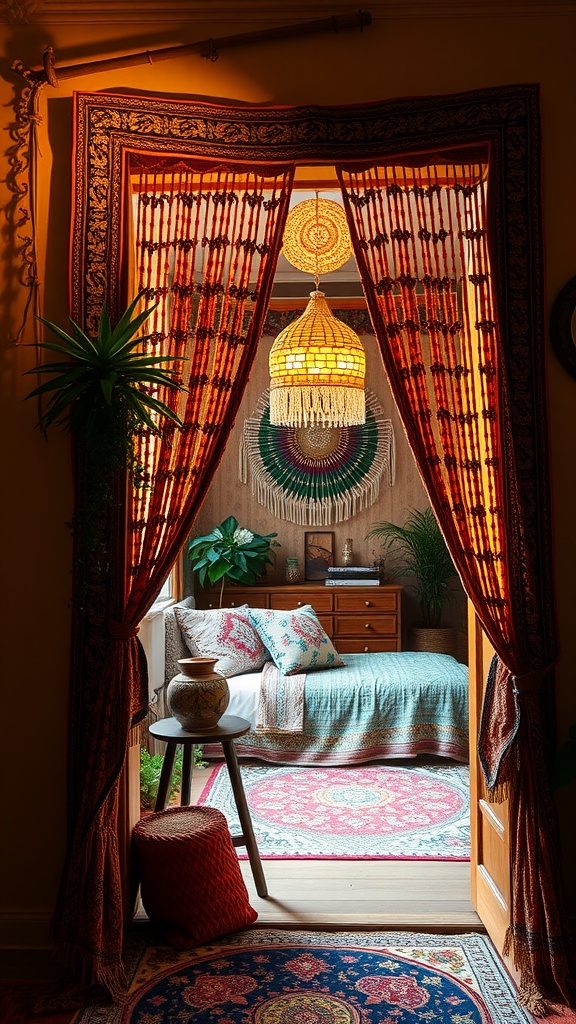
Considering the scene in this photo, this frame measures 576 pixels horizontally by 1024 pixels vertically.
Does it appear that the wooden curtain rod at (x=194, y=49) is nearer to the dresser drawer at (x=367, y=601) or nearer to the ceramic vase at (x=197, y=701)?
the ceramic vase at (x=197, y=701)

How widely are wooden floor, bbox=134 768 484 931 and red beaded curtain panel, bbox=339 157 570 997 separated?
534 mm

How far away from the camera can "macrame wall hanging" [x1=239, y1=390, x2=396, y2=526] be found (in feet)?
23.1

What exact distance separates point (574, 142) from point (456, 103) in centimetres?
43

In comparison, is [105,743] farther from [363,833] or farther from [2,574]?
[363,833]

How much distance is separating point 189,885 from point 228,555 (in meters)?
3.60

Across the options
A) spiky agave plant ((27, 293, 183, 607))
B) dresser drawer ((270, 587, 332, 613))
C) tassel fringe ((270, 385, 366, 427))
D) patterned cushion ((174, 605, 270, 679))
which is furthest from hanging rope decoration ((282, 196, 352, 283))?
dresser drawer ((270, 587, 332, 613))

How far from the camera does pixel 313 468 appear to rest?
7.04 meters

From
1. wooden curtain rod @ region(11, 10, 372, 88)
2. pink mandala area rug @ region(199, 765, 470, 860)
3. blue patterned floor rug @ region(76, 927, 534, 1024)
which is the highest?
wooden curtain rod @ region(11, 10, 372, 88)

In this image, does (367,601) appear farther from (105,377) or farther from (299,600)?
(105,377)

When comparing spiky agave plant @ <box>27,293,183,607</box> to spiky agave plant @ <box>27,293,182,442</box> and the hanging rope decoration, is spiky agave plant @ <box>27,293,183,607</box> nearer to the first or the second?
spiky agave plant @ <box>27,293,182,442</box>

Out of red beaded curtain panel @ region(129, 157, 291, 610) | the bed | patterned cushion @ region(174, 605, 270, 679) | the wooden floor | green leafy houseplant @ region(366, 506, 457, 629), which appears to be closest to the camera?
red beaded curtain panel @ region(129, 157, 291, 610)

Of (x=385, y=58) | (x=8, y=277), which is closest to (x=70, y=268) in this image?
(x=8, y=277)

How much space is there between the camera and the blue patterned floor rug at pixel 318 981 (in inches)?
106

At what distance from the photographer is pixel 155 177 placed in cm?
319
